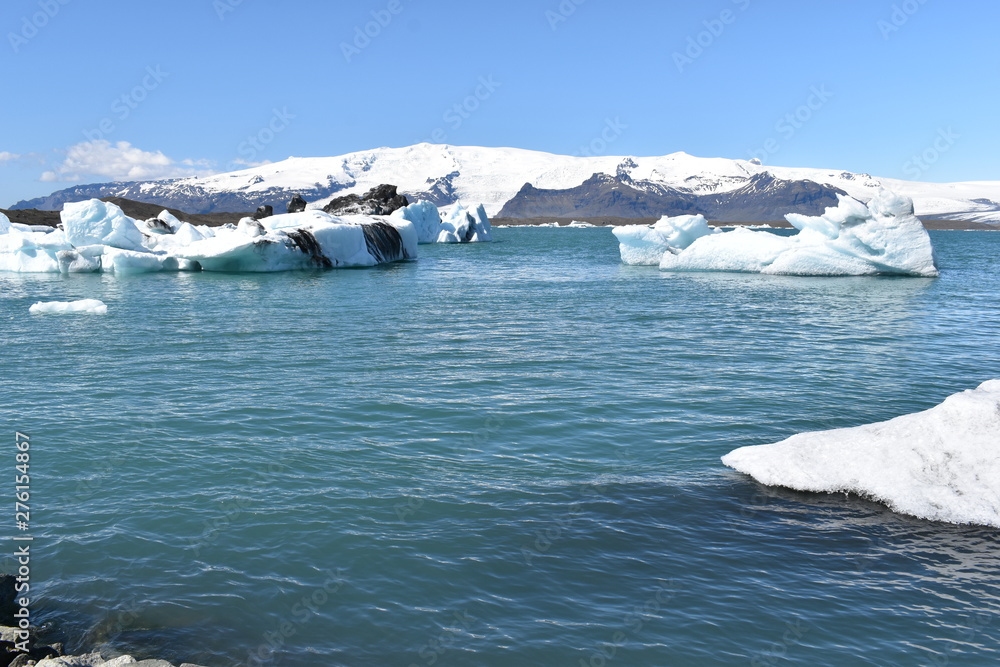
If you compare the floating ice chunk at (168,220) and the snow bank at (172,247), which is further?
the floating ice chunk at (168,220)

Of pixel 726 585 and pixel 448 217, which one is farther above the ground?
pixel 448 217

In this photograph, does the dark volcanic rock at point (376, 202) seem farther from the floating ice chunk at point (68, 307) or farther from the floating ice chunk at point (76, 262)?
the floating ice chunk at point (68, 307)

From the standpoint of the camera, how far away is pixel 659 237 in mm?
42406

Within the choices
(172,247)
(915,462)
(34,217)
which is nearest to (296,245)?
(172,247)

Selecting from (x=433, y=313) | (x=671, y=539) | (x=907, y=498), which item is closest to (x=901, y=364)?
(x=907, y=498)

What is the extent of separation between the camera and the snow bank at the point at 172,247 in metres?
35.4

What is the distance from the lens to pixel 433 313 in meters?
22.2

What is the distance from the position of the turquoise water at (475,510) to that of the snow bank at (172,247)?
→ 1917 centimetres

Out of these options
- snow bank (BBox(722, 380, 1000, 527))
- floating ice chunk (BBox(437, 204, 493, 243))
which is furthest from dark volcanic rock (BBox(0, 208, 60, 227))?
snow bank (BBox(722, 380, 1000, 527))

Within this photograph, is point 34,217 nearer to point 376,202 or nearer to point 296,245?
point 376,202

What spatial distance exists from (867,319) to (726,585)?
17.7 m

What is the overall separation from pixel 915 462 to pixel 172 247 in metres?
38.8

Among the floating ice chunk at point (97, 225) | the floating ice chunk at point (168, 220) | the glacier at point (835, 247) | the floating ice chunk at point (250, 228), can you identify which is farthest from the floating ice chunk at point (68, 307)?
the floating ice chunk at point (168, 220)

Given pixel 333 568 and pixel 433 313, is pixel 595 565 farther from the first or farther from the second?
pixel 433 313
